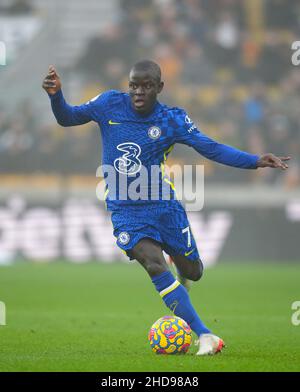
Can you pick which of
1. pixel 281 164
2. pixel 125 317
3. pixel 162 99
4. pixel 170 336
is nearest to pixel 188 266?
pixel 170 336

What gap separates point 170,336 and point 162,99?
46.9ft

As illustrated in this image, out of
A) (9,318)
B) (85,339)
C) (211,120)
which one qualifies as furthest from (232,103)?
(85,339)

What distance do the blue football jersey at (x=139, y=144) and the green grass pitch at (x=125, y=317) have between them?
1.34 metres

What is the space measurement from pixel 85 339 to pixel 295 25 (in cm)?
1629

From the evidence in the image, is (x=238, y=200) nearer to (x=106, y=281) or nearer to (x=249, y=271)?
(x=249, y=271)

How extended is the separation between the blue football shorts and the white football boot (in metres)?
0.88

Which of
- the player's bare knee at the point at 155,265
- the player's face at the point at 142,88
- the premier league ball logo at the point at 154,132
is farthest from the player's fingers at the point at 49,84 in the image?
the player's bare knee at the point at 155,265

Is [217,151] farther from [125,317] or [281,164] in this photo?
[125,317]

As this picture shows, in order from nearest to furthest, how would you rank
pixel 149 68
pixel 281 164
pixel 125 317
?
pixel 281 164
pixel 149 68
pixel 125 317

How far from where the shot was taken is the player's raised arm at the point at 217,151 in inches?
297

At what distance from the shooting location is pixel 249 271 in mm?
17828

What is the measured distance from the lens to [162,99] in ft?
69.9

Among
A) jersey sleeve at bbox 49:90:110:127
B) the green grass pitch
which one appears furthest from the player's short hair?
the green grass pitch
